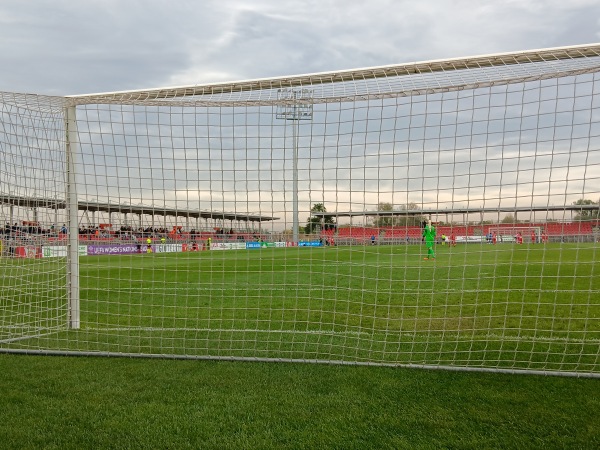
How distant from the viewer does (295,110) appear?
16.1ft

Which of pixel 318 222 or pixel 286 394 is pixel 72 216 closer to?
pixel 318 222

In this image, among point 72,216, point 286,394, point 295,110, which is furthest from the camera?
point 72,216

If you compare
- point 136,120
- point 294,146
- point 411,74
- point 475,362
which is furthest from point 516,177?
point 136,120

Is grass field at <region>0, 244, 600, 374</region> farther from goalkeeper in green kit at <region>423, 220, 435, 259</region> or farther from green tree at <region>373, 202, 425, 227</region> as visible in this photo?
green tree at <region>373, 202, 425, 227</region>

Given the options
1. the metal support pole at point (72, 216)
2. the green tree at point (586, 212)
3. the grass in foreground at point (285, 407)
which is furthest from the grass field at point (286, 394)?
the green tree at point (586, 212)

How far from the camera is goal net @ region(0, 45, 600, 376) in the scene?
4.33 m

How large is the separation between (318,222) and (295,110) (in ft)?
3.58

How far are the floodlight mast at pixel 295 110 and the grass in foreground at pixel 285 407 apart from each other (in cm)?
160

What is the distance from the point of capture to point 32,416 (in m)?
3.25

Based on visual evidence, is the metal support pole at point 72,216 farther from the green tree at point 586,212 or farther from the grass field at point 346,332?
the green tree at point 586,212

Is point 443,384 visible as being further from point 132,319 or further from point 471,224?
point 132,319

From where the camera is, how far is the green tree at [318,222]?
4.87 metres

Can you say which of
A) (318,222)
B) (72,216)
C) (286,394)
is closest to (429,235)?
(318,222)

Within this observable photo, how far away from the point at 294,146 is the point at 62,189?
2626mm
